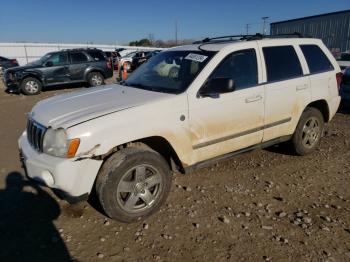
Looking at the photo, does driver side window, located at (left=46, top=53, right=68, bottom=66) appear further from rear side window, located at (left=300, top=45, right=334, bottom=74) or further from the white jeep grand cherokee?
rear side window, located at (left=300, top=45, right=334, bottom=74)

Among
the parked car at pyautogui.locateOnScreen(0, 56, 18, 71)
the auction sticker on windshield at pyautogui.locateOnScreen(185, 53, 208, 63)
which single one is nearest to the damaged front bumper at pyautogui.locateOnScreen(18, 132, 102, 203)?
the auction sticker on windshield at pyautogui.locateOnScreen(185, 53, 208, 63)

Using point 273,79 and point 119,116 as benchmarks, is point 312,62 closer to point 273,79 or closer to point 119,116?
point 273,79

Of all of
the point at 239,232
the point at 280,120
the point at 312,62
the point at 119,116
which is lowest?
the point at 239,232

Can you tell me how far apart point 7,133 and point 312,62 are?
20.6 ft

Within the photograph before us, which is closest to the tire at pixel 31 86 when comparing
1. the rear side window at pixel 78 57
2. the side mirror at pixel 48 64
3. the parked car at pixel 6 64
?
Answer: the side mirror at pixel 48 64

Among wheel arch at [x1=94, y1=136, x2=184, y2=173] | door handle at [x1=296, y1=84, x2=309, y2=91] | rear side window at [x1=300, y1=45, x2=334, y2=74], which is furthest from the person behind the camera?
rear side window at [x1=300, y1=45, x2=334, y2=74]

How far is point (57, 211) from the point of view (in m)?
3.75

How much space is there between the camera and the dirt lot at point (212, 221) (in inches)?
118

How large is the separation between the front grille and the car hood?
0.05 m

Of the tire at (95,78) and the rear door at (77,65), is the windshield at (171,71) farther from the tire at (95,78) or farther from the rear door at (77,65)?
the tire at (95,78)

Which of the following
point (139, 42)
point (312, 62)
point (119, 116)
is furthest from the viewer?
point (139, 42)

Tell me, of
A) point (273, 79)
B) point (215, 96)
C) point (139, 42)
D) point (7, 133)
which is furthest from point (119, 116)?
point (139, 42)

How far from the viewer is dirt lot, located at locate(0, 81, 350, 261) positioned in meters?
3.01

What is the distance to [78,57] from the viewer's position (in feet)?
47.5
